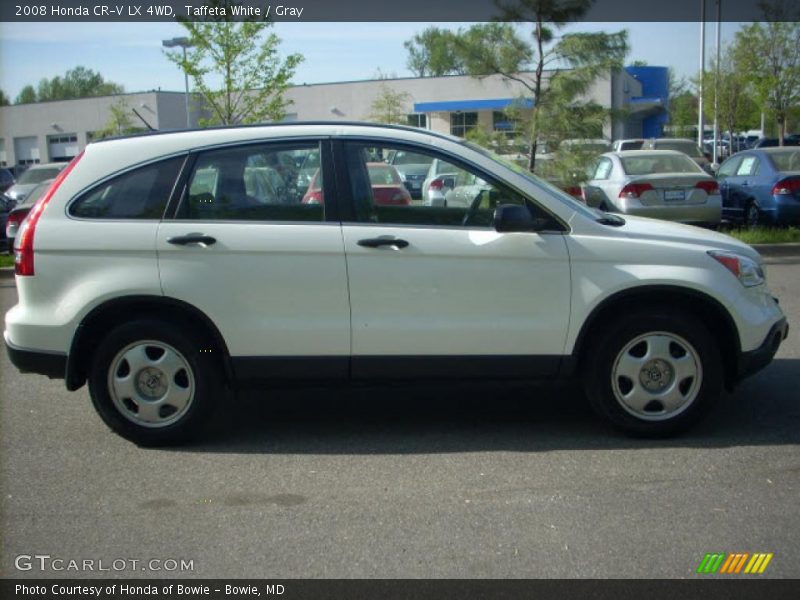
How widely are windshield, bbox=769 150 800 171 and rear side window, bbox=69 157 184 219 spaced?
41.6 feet

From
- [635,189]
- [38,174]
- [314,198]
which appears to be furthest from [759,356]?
[38,174]

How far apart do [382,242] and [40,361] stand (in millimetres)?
2153

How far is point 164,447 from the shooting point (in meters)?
5.33

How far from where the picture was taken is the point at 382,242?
16.7 feet

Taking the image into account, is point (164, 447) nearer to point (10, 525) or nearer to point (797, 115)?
point (10, 525)

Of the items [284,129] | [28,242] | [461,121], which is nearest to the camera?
[28,242]

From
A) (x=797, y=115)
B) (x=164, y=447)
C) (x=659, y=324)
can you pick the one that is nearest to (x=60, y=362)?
(x=164, y=447)

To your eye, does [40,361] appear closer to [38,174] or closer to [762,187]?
[762,187]

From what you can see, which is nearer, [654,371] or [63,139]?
[654,371]

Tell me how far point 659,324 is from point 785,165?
38.2 feet

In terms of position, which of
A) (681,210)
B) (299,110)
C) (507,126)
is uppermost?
(299,110)

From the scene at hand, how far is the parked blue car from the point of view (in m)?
14.6

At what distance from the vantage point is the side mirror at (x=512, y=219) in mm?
5027

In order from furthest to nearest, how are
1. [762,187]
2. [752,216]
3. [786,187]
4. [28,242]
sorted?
[752,216], [762,187], [786,187], [28,242]
